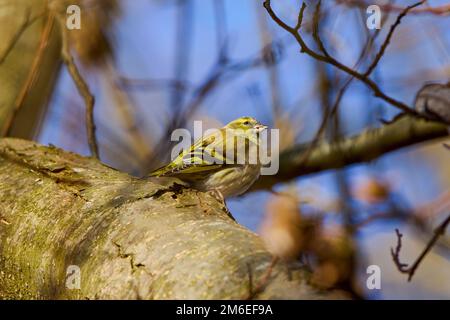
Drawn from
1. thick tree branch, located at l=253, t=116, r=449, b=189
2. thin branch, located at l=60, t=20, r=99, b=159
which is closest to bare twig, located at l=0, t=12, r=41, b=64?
thin branch, located at l=60, t=20, r=99, b=159

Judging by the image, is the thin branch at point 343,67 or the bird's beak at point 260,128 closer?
the thin branch at point 343,67

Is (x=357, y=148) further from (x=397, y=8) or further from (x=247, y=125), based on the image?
(x=397, y=8)

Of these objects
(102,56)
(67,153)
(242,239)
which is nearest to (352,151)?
(67,153)

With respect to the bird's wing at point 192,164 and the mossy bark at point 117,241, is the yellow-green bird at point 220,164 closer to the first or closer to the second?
the bird's wing at point 192,164

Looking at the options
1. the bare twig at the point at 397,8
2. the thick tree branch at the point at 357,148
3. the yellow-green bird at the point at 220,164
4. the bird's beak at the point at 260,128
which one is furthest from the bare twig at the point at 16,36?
the bare twig at the point at 397,8

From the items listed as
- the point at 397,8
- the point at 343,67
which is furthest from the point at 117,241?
the point at 397,8
